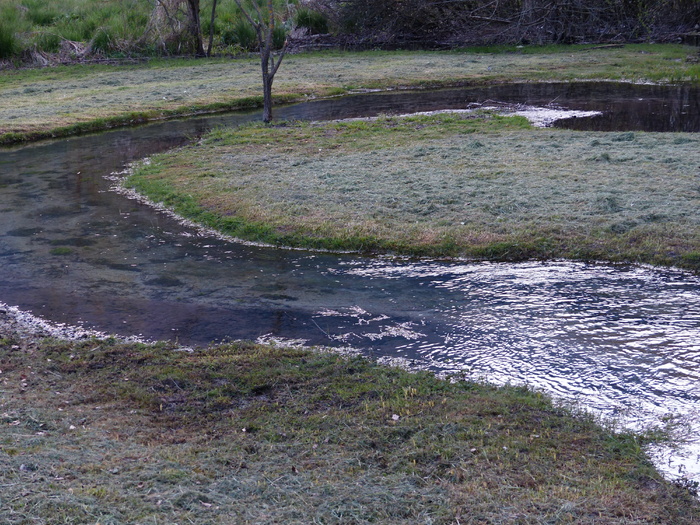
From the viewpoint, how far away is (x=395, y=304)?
6633mm

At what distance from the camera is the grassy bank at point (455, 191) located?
25.9 feet

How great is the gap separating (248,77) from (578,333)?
18.3 m

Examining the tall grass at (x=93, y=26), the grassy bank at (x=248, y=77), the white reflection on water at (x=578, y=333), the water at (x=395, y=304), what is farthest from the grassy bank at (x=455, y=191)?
the tall grass at (x=93, y=26)

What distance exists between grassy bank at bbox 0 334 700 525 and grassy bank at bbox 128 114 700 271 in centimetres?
314

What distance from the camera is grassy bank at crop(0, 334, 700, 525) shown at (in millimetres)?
3395

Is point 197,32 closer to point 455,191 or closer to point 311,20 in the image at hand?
point 311,20

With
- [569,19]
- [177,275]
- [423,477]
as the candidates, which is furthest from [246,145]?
[569,19]

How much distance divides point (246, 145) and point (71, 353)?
27.9 ft

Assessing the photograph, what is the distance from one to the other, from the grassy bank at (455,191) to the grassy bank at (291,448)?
10.3ft

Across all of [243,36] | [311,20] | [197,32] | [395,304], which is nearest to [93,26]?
[197,32]

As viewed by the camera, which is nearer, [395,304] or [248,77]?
[395,304]

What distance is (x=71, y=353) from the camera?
5.77m

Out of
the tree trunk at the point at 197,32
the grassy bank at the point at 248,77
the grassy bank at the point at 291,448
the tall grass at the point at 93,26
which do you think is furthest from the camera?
the tree trunk at the point at 197,32

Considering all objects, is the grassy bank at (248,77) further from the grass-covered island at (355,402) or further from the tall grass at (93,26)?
the grass-covered island at (355,402)
